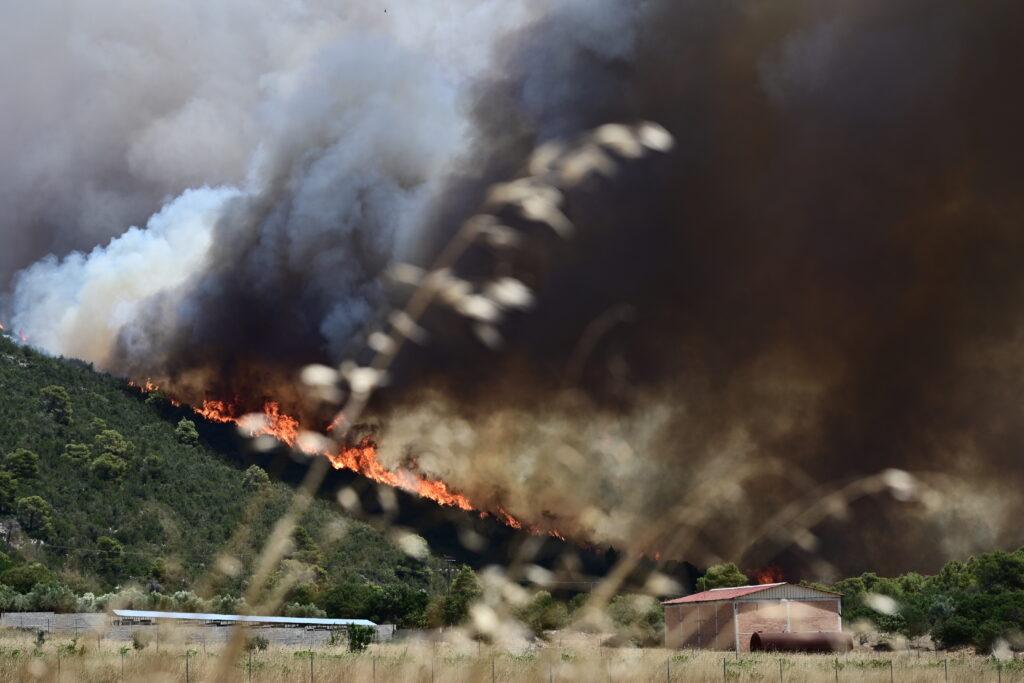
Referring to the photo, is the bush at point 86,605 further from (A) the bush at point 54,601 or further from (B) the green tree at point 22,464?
(B) the green tree at point 22,464

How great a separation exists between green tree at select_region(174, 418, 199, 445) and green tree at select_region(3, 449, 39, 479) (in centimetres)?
2922

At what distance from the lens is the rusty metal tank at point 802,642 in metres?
57.4

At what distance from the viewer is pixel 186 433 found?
135750 millimetres

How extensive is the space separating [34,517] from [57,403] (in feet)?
102

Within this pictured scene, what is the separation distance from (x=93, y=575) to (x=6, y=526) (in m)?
12.1

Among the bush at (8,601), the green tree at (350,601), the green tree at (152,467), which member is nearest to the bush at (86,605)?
the bush at (8,601)

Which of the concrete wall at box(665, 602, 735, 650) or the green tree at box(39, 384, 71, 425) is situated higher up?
the green tree at box(39, 384, 71, 425)

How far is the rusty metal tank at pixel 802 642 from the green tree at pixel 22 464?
3066 inches

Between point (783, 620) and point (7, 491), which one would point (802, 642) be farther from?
point (7, 491)

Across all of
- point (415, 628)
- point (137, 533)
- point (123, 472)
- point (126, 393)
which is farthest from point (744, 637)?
point (126, 393)

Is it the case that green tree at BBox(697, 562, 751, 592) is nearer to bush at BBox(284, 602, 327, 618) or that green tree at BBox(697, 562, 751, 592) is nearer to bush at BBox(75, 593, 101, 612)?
bush at BBox(284, 602, 327, 618)

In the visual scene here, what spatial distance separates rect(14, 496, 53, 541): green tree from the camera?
9406 cm

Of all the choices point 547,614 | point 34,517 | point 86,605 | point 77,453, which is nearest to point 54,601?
point 86,605

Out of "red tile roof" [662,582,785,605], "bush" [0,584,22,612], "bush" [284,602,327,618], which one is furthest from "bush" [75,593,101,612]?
"red tile roof" [662,582,785,605]
